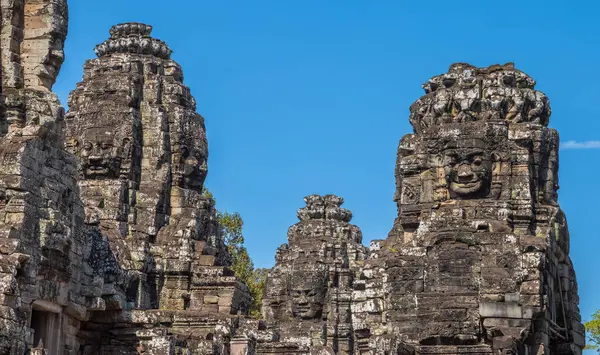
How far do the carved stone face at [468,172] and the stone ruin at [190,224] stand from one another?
0.03 meters

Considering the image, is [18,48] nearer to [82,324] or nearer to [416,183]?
[82,324]

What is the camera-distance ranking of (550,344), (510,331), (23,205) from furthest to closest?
(550,344) → (510,331) → (23,205)

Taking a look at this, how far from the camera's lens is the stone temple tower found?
2423cm

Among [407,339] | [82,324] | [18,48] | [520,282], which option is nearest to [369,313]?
[407,339]

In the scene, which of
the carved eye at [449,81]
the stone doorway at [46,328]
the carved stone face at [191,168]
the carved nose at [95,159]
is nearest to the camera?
the stone doorway at [46,328]

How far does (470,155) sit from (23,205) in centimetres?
949

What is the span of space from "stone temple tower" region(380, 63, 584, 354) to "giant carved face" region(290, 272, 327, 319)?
776 inches

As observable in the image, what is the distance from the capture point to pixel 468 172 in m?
25.9

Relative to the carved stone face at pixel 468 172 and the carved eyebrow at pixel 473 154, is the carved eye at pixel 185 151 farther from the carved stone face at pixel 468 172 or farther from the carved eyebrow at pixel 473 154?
the carved eyebrow at pixel 473 154

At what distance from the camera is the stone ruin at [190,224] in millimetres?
20266

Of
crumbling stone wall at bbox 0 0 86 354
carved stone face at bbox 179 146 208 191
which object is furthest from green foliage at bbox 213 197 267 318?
crumbling stone wall at bbox 0 0 86 354

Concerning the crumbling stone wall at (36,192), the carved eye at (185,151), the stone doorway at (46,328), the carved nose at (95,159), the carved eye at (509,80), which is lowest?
the stone doorway at (46,328)

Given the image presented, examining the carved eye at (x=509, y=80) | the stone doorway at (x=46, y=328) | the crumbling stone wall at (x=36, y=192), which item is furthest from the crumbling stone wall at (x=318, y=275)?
the stone doorway at (x=46, y=328)

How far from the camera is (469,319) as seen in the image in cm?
2414
